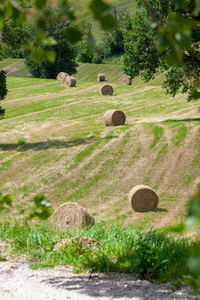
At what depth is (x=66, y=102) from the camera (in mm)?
40906

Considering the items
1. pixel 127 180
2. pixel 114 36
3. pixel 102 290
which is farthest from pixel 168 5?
pixel 114 36

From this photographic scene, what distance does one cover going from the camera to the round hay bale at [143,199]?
57.2 ft

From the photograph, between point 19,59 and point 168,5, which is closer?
point 168,5

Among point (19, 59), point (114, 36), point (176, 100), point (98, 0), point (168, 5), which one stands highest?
point (114, 36)

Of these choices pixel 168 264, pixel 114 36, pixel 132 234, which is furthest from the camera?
pixel 114 36

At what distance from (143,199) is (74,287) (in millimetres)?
11495

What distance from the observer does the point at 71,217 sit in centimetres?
1418

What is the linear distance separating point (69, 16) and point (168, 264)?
4.55 metres

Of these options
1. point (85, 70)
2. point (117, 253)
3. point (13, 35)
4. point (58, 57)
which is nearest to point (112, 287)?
point (117, 253)

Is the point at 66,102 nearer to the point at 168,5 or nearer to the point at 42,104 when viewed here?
the point at 42,104

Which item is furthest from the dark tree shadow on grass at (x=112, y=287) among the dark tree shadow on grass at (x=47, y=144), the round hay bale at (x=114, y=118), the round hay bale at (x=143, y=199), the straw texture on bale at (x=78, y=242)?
the round hay bale at (x=114, y=118)

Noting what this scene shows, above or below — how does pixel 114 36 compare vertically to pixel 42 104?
above

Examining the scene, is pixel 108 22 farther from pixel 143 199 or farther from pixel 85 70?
pixel 85 70

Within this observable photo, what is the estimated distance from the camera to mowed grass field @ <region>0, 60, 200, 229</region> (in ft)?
60.6
